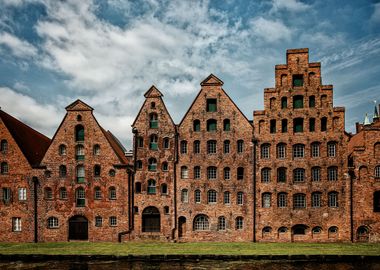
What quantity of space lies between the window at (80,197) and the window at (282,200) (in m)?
19.5

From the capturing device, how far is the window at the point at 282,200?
3061cm

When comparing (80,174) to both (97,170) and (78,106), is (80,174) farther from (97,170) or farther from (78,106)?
(78,106)

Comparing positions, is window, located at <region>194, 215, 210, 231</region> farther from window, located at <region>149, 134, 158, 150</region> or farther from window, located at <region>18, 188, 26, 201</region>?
window, located at <region>18, 188, 26, 201</region>

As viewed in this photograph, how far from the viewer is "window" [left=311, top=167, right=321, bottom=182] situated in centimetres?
3033

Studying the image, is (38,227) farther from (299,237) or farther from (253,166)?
(299,237)

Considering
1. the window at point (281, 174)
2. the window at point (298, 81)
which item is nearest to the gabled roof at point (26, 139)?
the window at point (281, 174)

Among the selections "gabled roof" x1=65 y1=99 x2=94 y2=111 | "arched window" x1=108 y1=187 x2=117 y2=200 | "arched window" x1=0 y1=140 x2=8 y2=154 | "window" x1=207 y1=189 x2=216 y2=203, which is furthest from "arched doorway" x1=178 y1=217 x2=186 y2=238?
"arched window" x1=0 y1=140 x2=8 y2=154

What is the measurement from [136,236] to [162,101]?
13803 millimetres

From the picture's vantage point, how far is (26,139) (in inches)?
1400

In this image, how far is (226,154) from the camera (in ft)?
104

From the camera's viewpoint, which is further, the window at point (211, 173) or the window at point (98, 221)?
the window at point (98, 221)

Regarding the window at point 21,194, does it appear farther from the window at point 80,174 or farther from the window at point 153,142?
the window at point 153,142

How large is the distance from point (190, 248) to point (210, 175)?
25.4 feet

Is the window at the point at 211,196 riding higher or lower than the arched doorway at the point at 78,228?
higher
